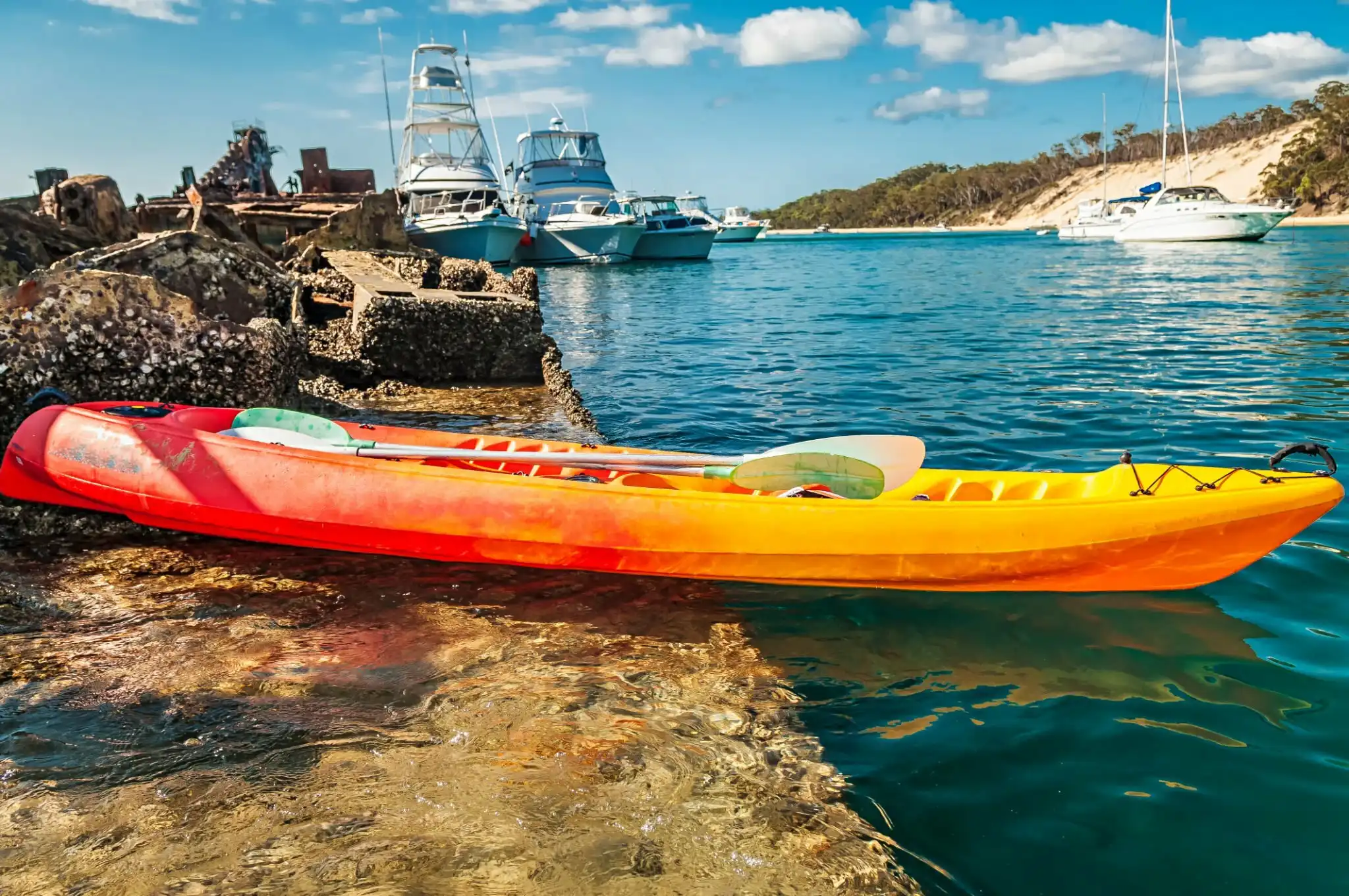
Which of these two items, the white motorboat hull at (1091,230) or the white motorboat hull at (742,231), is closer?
the white motorboat hull at (1091,230)

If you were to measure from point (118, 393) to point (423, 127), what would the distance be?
135 feet

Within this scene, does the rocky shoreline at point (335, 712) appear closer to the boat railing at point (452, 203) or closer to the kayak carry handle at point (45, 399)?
the kayak carry handle at point (45, 399)

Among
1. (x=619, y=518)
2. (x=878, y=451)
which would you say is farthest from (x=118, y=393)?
(x=878, y=451)

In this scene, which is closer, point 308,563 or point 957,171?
point 308,563

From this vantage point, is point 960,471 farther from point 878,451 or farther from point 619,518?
point 619,518

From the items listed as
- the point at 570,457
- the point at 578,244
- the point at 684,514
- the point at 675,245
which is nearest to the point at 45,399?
the point at 570,457

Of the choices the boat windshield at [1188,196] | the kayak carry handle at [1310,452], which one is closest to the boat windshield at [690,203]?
the boat windshield at [1188,196]

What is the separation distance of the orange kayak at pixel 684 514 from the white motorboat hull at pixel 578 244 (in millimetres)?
38231

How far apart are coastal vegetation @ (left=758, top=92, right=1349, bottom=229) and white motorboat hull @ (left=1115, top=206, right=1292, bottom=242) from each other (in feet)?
96.3

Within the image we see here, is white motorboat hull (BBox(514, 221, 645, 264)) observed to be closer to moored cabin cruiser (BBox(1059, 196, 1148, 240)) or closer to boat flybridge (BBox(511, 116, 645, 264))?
boat flybridge (BBox(511, 116, 645, 264))

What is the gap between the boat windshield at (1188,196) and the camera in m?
37.8

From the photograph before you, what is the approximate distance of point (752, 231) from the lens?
234 ft

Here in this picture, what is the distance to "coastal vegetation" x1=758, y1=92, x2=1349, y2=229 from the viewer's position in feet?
200

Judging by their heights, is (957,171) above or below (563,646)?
above
